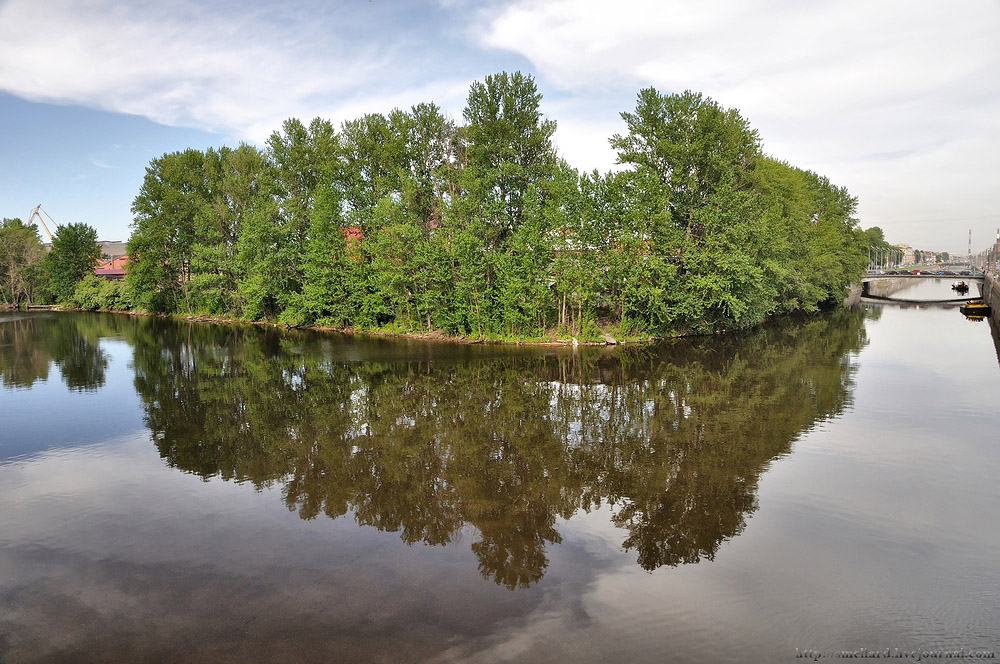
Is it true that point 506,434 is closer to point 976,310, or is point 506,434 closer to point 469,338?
point 469,338

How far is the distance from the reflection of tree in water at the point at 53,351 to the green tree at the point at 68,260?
20621mm

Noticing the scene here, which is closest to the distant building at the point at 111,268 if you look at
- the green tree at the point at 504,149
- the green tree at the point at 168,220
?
the green tree at the point at 168,220

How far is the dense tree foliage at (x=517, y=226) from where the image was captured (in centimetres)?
3700

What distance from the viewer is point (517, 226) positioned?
1582 inches

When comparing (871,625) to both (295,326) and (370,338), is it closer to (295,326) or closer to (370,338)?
(370,338)

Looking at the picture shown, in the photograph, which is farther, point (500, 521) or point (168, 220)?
point (168, 220)

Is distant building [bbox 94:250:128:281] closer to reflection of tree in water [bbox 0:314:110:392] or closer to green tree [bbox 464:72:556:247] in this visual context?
reflection of tree in water [bbox 0:314:110:392]

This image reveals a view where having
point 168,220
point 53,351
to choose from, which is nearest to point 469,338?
point 53,351

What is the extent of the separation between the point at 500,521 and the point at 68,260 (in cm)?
9309

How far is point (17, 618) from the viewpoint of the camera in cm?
848

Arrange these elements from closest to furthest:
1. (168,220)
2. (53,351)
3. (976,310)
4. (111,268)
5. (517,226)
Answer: (53,351) < (517,226) < (976,310) < (168,220) < (111,268)

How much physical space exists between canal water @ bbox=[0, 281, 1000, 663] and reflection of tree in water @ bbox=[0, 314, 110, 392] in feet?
9.38

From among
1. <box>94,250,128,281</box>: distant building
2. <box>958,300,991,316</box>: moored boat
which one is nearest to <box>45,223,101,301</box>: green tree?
<box>94,250,128,281</box>: distant building

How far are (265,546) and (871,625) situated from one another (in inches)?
395
